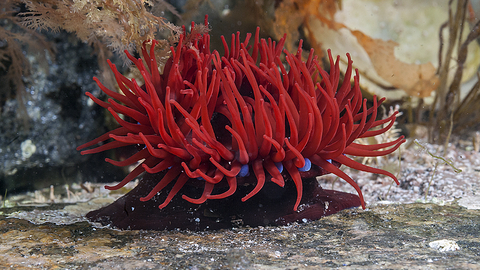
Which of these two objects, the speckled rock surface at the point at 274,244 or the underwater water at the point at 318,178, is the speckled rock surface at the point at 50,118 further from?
the speckled rock surface at the point at 274,244

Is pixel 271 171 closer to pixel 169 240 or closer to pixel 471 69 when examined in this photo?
pixel 169 240

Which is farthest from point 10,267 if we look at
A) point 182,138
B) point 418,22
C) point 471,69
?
point 471,69

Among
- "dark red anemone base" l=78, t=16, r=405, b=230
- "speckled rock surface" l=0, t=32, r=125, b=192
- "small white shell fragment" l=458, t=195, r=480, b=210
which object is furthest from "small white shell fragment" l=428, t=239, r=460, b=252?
"speckled rock surface" l=0, t=32, r=125, b=192

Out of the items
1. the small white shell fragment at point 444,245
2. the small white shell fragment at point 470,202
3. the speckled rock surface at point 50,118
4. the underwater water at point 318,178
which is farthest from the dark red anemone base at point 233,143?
the speckled rock surface at point 50,118

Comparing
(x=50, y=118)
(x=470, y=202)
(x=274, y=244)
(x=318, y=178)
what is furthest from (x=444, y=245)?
(x=50, y=118)

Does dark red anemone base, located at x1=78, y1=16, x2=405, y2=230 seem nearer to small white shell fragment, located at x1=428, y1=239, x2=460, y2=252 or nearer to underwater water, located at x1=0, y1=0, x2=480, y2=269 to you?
underwater water, located at x1=0, y1=0, x2=480, y2=269
